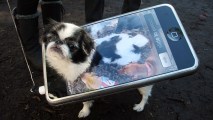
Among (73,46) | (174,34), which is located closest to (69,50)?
(73,46)

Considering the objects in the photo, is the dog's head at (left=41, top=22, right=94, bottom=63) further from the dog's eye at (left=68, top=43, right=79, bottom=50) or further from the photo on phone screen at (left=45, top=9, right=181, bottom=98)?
the photo on phone screen at (left=45, top=9, right=181, bottom=98)

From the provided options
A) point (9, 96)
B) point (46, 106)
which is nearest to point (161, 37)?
point (46, 106)

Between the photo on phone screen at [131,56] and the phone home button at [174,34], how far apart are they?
0.14ft

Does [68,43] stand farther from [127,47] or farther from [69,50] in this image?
[127,47]

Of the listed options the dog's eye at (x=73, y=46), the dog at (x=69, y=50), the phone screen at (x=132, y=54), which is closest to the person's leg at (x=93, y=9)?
the phone screen at (x=132, y=54)

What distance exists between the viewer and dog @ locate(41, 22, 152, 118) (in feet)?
5.76

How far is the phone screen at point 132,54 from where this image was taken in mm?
1853

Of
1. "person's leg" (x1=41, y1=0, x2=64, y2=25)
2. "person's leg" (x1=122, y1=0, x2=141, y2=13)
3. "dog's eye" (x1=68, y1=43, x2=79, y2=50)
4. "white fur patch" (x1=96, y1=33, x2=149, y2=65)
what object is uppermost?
"dog's eye" (x1=68, y1=43, x2=79, y2=50)

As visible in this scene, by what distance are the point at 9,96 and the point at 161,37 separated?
1.28 meters

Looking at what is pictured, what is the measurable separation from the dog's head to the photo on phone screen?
151 mm

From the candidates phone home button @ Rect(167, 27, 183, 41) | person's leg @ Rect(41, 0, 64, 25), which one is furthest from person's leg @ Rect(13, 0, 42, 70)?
phone home button @ Rect(167, 27, 183, 41)

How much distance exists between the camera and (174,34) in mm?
1933

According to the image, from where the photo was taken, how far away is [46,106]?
2.33 metres

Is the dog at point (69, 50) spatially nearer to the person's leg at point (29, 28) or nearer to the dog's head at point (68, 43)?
the dog's head at point (68, 43)
